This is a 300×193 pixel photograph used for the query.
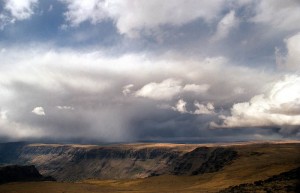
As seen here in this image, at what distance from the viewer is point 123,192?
17525cm

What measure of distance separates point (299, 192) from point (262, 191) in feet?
68.2

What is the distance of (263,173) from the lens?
179 m

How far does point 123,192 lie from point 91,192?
1540 centimetres

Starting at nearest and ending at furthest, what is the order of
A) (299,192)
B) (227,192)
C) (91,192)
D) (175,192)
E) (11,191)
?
(299,192) < (227,192) < (175,192) < (91,192) < (11,191)

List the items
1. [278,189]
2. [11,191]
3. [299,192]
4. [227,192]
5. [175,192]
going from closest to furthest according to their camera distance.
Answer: [299,192] < [278,189] < [227,192] < [175,192] < [11,191]

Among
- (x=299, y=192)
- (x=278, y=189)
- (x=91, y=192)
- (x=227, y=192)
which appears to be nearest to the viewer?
(x=299, y=192)

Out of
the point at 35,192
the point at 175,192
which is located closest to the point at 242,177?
the point at 175,192

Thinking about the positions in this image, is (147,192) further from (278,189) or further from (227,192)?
(278,189)

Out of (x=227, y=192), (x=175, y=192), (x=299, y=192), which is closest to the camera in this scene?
(x=299, y=192)

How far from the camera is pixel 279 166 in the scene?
622 ft

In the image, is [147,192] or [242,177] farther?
[242,177]

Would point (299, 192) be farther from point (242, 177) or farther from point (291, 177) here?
point (242, 177)

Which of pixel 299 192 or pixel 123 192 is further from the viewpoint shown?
pixel 123 192

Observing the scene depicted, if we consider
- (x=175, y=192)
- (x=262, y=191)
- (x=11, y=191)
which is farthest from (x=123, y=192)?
(x=262, y=191)
